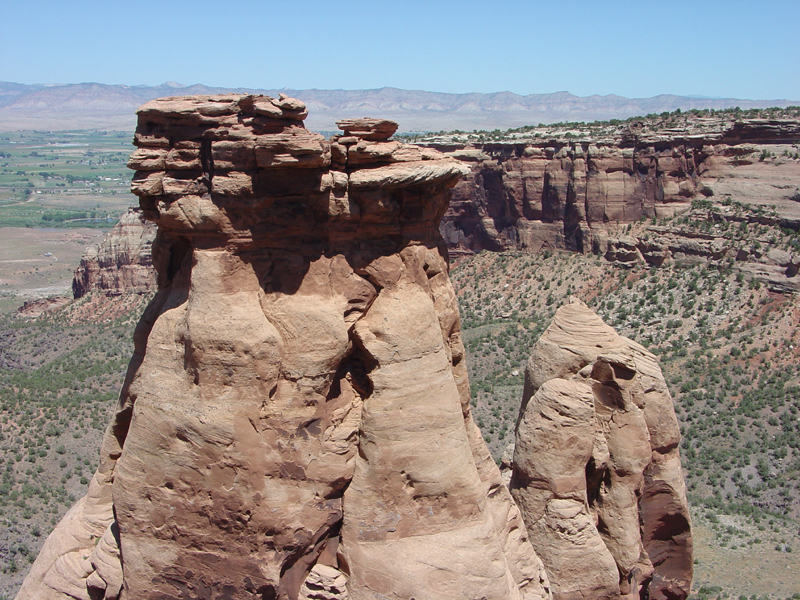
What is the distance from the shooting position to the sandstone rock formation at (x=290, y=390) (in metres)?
9.95

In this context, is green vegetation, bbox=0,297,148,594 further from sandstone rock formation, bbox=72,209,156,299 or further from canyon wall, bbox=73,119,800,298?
canyon wall, bbox=73,119,800,298

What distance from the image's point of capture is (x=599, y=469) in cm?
1466

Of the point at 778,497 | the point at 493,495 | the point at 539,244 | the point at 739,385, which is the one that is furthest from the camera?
the point at 539,244

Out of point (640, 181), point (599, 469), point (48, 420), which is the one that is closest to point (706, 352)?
point (640, 181)

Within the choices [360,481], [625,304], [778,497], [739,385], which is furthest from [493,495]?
[625,304]

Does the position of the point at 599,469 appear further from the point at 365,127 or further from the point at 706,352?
the point at 706,352

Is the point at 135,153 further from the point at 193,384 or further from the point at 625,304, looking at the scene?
the point at 625,304

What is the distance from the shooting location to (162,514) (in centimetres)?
1021

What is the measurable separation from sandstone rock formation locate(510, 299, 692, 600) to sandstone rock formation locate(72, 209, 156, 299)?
60.6 meters

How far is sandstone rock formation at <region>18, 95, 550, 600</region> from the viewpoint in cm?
995

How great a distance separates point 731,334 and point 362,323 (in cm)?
4539

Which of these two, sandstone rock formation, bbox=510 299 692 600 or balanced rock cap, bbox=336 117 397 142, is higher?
balanced rock cap, bbox=336 117 397 142

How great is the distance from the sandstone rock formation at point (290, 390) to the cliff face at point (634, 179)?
170 ft

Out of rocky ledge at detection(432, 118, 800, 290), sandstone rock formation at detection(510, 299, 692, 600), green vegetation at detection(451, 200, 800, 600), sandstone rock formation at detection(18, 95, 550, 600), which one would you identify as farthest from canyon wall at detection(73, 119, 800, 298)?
sandstone rock formation at detection(18, 95, 550, 600)
